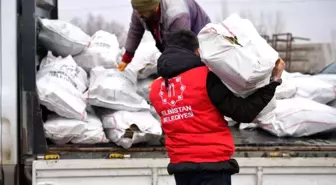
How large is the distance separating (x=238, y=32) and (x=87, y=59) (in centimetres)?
176

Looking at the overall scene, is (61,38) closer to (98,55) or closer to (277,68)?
(98,55)

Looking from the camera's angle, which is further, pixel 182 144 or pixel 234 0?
pixel 234 0

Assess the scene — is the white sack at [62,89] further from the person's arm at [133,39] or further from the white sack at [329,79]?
the white sack at [329,79]

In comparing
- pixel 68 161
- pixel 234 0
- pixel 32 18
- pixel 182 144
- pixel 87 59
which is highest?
pixel 234 0

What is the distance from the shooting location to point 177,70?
1.96 meters

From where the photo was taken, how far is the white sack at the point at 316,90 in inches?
138

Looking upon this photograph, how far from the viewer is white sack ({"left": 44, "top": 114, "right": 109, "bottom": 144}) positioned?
2.63 metres

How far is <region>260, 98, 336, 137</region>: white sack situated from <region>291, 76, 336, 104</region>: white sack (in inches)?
15.0

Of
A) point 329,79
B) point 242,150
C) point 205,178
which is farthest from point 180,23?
point 329,79

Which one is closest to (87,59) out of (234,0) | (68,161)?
(68,161)

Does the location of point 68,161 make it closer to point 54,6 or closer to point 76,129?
point 76,129

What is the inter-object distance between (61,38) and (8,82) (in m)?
0.74

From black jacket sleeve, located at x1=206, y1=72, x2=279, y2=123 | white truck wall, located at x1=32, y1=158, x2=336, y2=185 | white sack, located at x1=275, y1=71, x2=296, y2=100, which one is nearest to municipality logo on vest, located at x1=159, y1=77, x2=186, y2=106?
black jacket sleeve, located at x1=206, y1=72, x2=279, y2=123

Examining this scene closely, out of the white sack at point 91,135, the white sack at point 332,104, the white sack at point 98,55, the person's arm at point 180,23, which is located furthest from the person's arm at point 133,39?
the white sack at point 332,104
